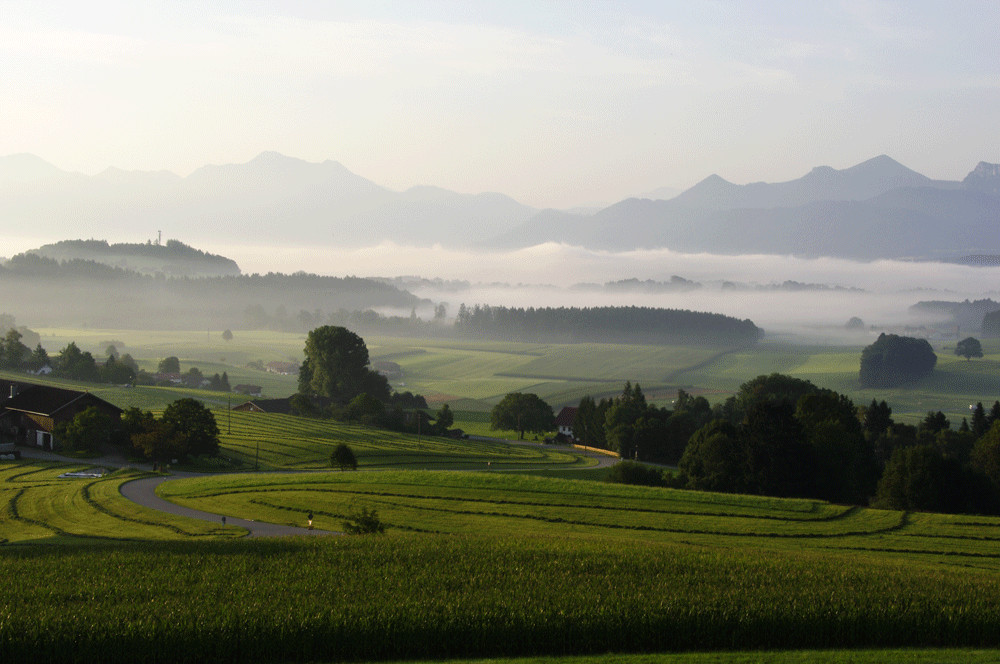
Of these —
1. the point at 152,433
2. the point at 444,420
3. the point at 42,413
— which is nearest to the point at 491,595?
the point at 152,433

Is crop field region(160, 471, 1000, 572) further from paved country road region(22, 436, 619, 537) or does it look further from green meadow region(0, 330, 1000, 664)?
paved country road region(22, 436, 619, 537)

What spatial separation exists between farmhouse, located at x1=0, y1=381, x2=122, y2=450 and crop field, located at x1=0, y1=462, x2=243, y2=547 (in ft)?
66.4

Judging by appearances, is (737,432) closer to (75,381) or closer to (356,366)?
(356,366)

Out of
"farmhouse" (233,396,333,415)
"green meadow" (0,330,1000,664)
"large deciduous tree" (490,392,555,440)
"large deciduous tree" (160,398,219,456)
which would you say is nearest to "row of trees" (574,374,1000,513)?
"green meadow" (0,330,1000,664)

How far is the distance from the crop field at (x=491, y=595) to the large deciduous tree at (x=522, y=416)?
85235 millimetres

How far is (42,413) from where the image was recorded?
92.6m

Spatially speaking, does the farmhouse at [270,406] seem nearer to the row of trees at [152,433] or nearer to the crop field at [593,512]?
the row of trees at [152,433]

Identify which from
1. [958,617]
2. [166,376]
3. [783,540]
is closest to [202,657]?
[958,617]

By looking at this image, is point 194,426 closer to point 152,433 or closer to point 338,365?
point 152,433

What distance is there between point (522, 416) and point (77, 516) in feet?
278

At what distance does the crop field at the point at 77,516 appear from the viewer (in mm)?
48781

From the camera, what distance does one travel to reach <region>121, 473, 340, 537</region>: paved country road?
50.7 m

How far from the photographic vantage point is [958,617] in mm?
30500

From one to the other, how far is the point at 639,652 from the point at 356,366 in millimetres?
120263
